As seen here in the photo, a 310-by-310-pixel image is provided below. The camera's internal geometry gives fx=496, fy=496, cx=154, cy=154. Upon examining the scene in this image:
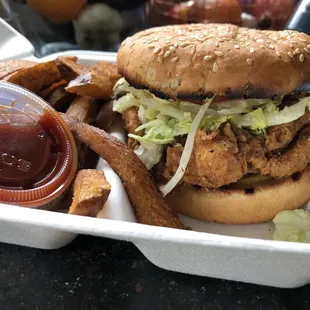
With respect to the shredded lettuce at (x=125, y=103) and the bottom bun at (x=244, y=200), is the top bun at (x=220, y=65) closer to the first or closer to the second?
the shredded lettuce at (x=125, y=103)

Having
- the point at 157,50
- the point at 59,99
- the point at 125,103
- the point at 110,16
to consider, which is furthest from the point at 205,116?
the point at 110,16

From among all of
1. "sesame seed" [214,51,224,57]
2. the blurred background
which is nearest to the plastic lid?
"sesame seed" [214,51,224,57]

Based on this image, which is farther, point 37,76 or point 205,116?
point 37,76

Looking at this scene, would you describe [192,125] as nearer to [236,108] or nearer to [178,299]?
[236,108]

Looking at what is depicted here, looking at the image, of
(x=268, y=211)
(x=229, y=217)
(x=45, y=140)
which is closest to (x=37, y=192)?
(x=45, y=140)

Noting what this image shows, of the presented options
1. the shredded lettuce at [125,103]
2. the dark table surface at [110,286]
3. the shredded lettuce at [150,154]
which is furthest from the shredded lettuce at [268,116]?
the dark table surface at [110,286]

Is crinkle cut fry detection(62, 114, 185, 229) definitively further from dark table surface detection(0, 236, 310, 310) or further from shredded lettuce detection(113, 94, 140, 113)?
shredded lettuce detection(113, 94, 140, 113)

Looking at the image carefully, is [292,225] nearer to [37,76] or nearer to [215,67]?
[215,67]
